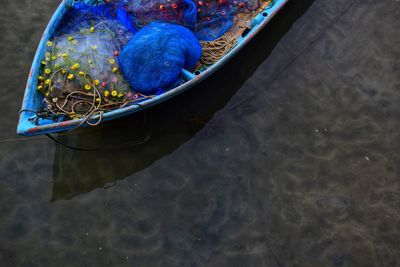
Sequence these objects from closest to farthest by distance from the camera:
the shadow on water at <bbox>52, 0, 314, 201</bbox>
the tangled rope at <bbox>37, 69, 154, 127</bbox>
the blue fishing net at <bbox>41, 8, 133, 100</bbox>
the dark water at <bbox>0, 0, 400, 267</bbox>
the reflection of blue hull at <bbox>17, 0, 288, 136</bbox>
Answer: the reflection of blue hull at <bbox>17, 0, 288, 136</bbox> → the tangled rope at <bbox>37, 69, 154, 127</bbox> → the blue fishing net at <bbox>41, 8, 133, 100</bbox> → the dark water at <bbox>0, 0, 400, 267</bbox> → the shadow on water at <bbox>52, 0, 314, 201</bbox>

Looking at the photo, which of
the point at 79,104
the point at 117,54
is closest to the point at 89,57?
the point at 117,54

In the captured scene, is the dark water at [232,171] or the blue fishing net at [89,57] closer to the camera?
the blue fishing net at [89,57]

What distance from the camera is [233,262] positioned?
5.54 metres

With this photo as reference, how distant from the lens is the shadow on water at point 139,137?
5992 mm

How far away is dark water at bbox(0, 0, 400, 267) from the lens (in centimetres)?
559

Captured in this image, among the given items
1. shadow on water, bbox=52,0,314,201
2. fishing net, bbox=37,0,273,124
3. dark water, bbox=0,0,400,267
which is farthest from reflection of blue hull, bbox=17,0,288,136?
dark water, bbox=0,0,400,267

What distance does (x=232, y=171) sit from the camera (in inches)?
241

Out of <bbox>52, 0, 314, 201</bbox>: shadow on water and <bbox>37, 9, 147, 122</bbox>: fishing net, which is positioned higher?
<bbox>37, 9, 147, 122</bbox>: fishing net

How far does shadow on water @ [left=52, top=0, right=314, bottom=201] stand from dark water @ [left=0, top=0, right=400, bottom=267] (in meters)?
0.02

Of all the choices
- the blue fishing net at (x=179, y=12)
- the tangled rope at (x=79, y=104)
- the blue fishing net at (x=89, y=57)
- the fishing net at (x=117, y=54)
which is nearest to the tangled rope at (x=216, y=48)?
the fishing net at (x=117, y=54)

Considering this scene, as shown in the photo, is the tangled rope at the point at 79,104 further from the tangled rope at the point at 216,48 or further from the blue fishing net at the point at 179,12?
the tangled rope at the point at 216,48

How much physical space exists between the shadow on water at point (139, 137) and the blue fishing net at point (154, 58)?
914 millimetres

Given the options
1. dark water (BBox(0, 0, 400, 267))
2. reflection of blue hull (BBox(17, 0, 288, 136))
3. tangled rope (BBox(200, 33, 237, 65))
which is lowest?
dark water (BBox(0, 0, 400, 267))

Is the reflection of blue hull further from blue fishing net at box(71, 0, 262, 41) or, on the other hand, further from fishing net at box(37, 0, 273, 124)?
blue fishing net at box(71, 0, 262, 41)
